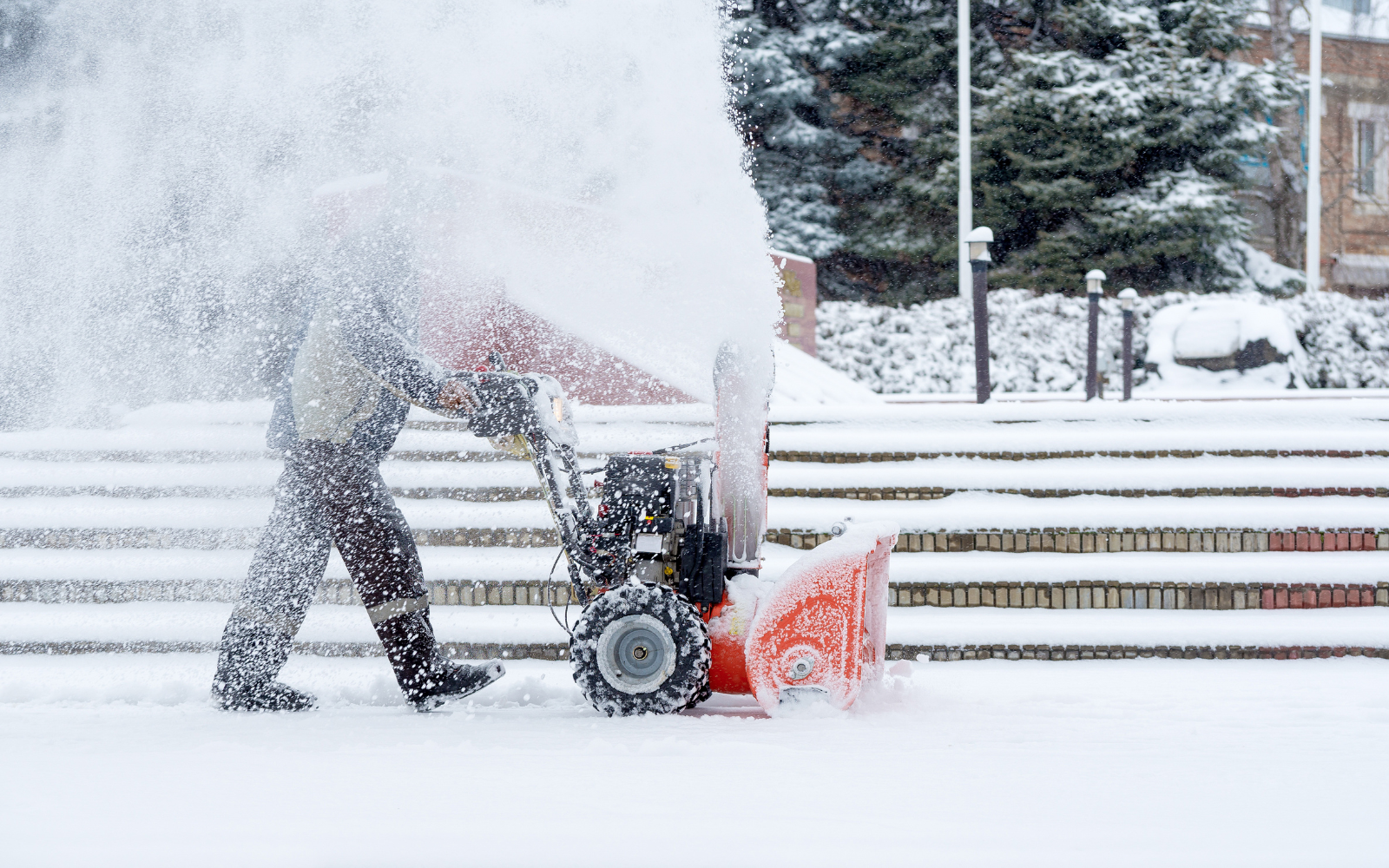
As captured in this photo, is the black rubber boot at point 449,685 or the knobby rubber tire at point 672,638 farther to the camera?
the black rubber boot at point 449,685

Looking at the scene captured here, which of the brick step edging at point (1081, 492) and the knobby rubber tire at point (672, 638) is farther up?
the brick step edging at point (1081, 492)

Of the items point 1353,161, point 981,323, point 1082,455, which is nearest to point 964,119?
point 981,323

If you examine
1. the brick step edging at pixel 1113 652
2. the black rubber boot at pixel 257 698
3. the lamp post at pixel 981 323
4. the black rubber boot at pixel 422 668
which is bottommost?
the brick step edging at pixel 1113 652

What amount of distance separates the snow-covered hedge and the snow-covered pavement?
7.94 meters

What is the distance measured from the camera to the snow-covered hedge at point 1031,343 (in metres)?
11.4

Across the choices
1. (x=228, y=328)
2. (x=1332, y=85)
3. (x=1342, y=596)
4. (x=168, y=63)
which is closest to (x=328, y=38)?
(x=168, y=63)

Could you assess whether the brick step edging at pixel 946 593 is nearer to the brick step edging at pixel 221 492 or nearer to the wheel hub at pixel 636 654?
the brick step edging at pixel 221 492

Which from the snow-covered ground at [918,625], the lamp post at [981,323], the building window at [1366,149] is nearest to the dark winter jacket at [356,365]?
the snow-covered ground at [918,625]

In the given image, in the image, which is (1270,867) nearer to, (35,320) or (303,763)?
(303,763)

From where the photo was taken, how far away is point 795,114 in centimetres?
1678

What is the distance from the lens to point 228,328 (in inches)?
296

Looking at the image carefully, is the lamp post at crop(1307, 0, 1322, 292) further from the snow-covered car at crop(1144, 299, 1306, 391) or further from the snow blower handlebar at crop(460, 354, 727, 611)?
the snow blower handlebar at crop(460, 354, 727, 611)

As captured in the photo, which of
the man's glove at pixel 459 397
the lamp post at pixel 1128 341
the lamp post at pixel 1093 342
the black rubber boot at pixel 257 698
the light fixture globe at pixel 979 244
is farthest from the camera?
the lamp post at pixel 1128 341

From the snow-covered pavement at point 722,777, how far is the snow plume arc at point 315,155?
240 centimetres
